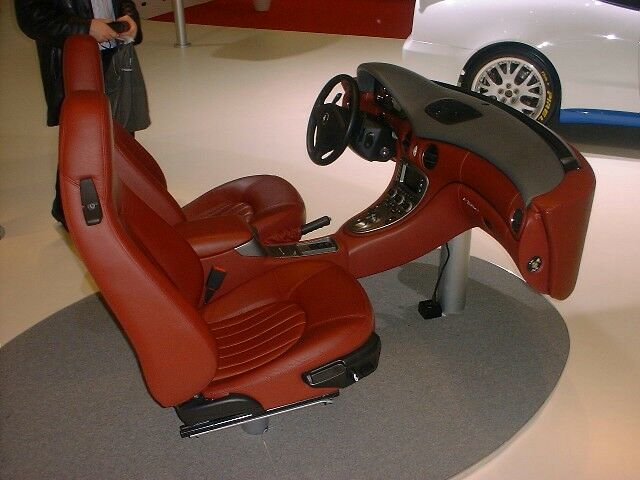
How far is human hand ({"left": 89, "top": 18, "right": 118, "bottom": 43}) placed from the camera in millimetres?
3320

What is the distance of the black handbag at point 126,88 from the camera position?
3.55m

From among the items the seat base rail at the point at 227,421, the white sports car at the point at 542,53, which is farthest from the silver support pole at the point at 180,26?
the seat base rail at the point at 227,421

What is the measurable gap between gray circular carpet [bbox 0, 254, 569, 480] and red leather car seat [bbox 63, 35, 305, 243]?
0.53 metres

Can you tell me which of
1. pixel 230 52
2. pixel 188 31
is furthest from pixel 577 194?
pixel 188 31

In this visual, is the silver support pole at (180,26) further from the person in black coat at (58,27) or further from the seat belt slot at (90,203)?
the seat belt slot at (90,203)

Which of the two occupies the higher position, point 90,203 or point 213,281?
point 90,203

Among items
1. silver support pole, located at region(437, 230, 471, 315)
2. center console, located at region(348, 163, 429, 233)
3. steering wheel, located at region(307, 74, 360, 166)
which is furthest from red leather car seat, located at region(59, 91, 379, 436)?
silver support pole, located at region(437, 230, 471, 315)

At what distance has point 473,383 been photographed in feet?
9.52

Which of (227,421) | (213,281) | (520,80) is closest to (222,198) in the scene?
(213,281)

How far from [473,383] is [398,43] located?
5.43 m

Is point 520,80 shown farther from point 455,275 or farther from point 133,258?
point 133,258

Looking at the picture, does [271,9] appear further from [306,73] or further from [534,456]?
[534,456]

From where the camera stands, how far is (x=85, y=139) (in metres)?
1.71

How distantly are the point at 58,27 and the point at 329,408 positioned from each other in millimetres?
1839
